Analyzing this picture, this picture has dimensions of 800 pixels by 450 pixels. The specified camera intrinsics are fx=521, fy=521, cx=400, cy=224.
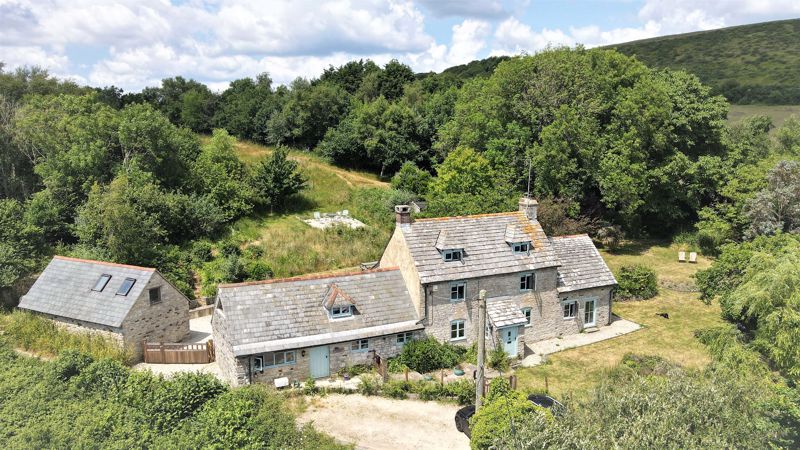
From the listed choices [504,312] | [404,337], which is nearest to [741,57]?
[504,312]

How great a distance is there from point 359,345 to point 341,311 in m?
1.95

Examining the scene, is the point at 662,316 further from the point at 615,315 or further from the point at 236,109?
the point at 236,109

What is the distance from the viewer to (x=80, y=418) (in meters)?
18.3

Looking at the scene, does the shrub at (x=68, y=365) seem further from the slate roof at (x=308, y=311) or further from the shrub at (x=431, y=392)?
the shrub at (x=431, y=392)

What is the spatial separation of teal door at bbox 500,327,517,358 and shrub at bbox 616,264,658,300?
13.8 metres

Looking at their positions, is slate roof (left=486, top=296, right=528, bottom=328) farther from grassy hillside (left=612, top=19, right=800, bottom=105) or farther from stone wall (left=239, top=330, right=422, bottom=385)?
grassy hillside (left=612, top=19, right=800, bottom=105)

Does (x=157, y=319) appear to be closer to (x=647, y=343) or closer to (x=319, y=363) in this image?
(x=319, y=363)

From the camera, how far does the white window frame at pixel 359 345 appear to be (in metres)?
26.3

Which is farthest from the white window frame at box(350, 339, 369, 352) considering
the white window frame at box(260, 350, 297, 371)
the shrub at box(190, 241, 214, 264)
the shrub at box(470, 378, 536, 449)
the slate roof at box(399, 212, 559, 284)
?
the shrub at box(190, 241, 214, 264)

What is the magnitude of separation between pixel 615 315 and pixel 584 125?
19354 millimetres

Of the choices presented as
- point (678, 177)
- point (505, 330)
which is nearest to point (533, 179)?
point (678, 177)

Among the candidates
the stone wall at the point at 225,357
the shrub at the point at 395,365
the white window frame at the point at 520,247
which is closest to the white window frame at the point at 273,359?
the stone wall at the point at 225,357

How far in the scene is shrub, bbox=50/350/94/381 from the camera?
21.4 m

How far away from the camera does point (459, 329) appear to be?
28781 millimetres
